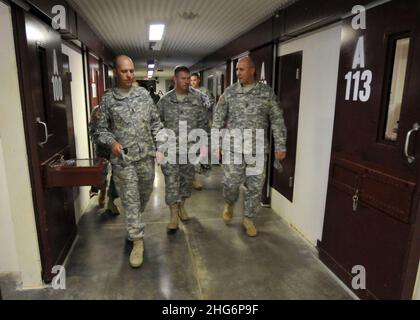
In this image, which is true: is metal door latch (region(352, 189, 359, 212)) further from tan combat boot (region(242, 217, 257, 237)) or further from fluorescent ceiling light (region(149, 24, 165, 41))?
fluorescent ceiling light (region(149, 24, 165, 41))

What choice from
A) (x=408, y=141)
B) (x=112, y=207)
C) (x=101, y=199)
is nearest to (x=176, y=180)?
(x=112, y=207)

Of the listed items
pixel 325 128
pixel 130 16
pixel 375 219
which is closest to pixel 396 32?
pixel 325 128

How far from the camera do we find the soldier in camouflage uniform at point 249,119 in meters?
2.84

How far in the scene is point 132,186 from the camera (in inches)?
97.4

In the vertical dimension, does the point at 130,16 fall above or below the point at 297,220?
above

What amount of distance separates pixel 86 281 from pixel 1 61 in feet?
5.06

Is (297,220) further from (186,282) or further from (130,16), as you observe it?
(130,16)

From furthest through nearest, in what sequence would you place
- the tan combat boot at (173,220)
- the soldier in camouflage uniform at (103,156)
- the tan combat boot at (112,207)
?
the tan combat boot at (112,207) < the tan combat boot at (173,220) < the soldier in camouflage uniform at (103,156)

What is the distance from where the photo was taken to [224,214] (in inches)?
129

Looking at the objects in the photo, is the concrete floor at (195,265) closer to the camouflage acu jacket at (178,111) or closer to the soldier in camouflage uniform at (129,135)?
the soldier in camouflage uniform at (129,135)

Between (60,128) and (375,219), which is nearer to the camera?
(375,219)

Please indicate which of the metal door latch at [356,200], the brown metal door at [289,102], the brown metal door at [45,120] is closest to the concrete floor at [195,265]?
the brown metal door at [45,120]

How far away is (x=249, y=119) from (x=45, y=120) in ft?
5.56

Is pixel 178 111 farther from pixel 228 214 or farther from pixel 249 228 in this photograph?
pixel 249 228
